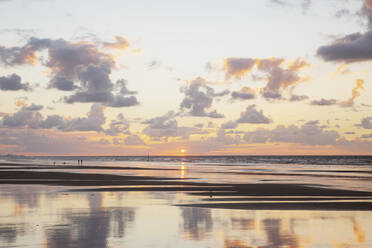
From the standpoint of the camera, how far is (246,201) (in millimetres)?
33281

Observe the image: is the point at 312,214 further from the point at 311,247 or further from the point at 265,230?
the point at 311,247

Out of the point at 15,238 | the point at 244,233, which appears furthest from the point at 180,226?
the point at 15,238

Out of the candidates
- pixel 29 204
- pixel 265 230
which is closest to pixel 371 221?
pixel 265 230

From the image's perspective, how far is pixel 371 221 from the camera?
2388 centimetres

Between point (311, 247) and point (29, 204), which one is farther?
point (29, 204)

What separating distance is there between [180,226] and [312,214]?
869 centimetres

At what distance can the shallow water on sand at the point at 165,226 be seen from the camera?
17781mm

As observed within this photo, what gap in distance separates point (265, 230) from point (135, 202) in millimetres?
13074

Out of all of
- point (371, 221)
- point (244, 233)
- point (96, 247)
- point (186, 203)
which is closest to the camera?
point (96, 247)

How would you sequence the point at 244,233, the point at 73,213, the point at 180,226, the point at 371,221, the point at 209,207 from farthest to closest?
the point at 209,207 < the point at 73,213 < the point at 371,221 < the point at 180,226 < the point at 244,233

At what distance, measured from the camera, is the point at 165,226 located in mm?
Result: 21734

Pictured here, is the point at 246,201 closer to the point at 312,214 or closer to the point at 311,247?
the point at 312,214

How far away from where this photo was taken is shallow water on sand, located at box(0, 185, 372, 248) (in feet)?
58.3

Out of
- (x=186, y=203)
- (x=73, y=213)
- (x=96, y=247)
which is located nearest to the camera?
(x=96, y=247)
